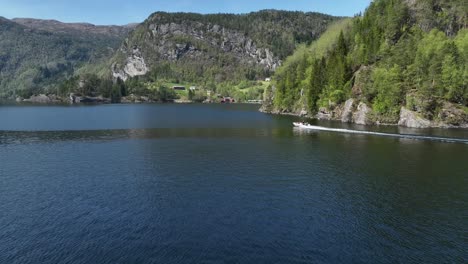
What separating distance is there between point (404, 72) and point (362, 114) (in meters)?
25.4

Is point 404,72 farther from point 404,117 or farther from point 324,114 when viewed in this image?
point 324,114

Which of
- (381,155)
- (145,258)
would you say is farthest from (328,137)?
(145,258)

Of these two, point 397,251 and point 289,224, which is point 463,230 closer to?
point 397,251

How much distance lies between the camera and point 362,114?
547 feet

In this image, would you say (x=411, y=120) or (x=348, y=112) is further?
(x=348, y=112)

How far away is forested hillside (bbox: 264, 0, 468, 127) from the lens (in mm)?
144875

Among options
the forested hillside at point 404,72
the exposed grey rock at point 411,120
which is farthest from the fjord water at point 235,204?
the forested hillside at point 404,72

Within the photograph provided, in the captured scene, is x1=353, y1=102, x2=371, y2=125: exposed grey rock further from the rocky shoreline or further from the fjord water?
the fjord water

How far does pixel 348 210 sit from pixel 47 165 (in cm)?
6779

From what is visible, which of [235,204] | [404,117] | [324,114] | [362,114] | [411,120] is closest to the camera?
[235,204]

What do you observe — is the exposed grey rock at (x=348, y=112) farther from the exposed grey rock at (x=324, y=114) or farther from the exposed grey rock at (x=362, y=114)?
the exposed grey rock at (x=324, y=114)

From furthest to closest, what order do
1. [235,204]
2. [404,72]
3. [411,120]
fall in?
[404,72] → [411,120] → [235,204]

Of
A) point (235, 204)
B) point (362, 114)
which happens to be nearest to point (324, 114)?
point (362, 114)

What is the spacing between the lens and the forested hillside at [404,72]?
144875mm
